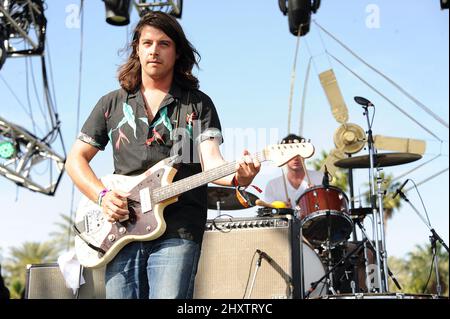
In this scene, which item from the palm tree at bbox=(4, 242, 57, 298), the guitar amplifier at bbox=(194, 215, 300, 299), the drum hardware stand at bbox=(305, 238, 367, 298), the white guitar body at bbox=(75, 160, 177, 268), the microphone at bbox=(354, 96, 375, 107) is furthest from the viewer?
the palm tree at bbox=(4, 242, 57, 298)

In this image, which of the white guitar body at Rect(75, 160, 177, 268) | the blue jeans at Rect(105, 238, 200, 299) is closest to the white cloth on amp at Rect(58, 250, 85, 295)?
the white guitar body at Rect(75, 160, 177, 268)

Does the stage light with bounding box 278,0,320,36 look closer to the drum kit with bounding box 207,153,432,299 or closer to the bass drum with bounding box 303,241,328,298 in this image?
the drum kit with bounding box 207,153,432,299

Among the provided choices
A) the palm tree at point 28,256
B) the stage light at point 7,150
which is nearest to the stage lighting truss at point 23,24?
the stage light at point 7,150

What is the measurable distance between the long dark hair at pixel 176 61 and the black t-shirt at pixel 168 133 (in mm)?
54

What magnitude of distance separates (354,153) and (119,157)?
4.61 meters

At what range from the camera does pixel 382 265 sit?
18.3 feet

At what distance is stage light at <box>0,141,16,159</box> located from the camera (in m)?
9.52

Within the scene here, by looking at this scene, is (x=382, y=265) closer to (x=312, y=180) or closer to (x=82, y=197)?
(x=312, y=180)

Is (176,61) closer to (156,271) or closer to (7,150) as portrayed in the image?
(156,271)

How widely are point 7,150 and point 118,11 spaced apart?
4.21 m

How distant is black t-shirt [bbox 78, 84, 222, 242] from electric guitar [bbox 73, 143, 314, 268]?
3 cm

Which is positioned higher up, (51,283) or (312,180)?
(312,180)
